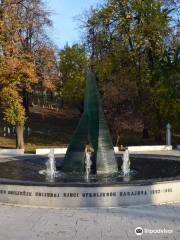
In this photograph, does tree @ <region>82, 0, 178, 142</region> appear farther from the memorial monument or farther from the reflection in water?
the memorial monument

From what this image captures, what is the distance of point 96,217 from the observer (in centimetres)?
1114

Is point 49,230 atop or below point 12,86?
below

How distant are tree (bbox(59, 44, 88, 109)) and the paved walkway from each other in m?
31.2

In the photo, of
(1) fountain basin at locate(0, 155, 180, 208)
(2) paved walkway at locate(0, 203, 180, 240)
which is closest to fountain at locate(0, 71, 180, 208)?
(1) fountain basin at locate(0, 155, 180, 208)

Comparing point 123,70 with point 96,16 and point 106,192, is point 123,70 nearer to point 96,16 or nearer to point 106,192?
point 96,16

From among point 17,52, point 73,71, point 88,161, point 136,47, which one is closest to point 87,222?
point 88,161

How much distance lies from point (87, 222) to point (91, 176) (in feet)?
15.6

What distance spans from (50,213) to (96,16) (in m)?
27.0

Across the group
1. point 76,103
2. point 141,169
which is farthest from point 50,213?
point 76,103

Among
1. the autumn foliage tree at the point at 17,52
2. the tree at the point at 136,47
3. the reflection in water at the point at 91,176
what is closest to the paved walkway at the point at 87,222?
the reflection in water at the point at 91,176

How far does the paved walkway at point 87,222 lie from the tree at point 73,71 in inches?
1230

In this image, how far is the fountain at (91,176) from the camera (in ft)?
40.8

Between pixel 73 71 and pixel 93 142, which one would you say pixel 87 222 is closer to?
pixel 93 142

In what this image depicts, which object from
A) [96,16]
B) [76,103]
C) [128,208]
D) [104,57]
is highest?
[96,16]
